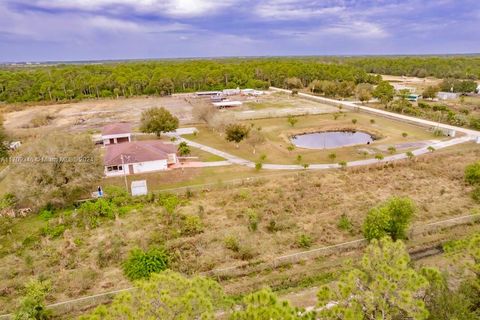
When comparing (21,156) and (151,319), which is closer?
(151,319)

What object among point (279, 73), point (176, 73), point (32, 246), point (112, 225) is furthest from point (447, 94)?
point (32, 246)

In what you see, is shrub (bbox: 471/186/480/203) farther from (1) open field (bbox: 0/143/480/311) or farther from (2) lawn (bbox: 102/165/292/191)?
(2) lawn (bbox: 102/165/292/191)

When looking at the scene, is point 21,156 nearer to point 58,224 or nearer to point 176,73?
point 58,224

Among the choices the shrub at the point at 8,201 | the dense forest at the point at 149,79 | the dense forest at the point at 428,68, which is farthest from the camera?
the dense forest at the point at 428,68

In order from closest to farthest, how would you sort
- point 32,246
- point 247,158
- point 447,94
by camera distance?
point 32,246 < point 247,158 < point 447,94

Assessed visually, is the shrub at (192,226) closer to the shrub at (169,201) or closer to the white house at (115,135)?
the shrub at (169,201)

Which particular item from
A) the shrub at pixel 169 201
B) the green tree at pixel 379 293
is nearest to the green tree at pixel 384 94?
the shrub at pixel 169 201

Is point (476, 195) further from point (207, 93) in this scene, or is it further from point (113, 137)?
point (207, 93)
